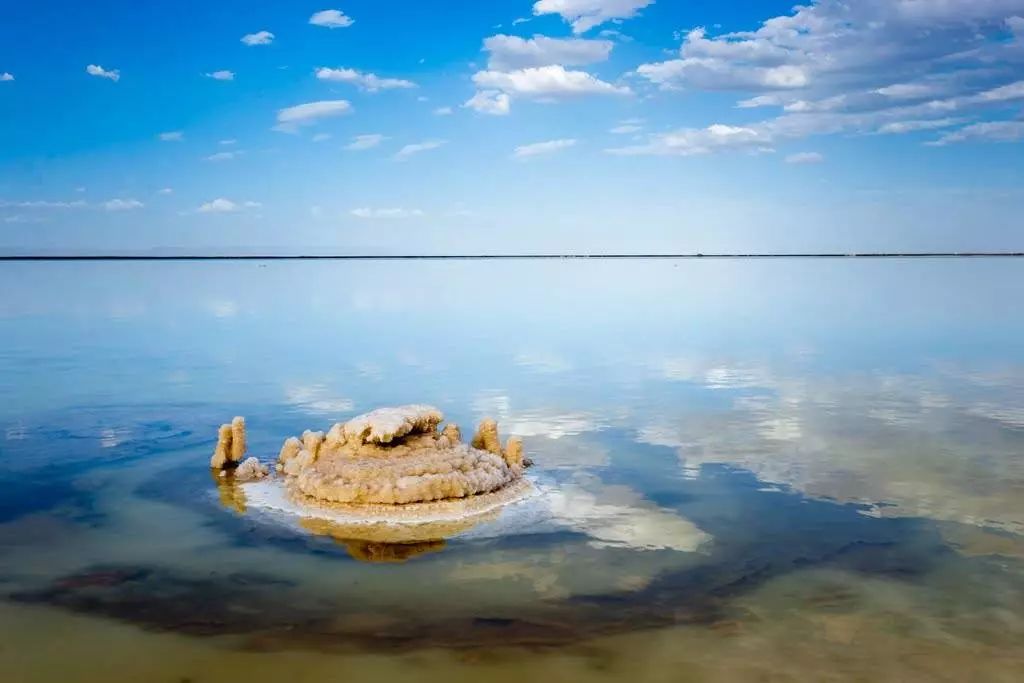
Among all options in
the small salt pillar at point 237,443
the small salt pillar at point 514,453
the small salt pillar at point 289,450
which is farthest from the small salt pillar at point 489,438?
the small salt pillar at point 237,443

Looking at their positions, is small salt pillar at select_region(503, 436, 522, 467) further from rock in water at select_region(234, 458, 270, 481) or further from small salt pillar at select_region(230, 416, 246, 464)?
small salt pillar at select_region(230, 416, 246, 464)

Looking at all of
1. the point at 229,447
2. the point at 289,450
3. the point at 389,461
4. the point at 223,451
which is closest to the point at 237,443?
the point at 229,447

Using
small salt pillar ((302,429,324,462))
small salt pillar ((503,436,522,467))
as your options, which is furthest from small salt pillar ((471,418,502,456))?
small salt pillar ((302,429,324,462))

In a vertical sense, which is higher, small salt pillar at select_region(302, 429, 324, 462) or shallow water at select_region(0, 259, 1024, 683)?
small salt pillar at select_region(302, 429, 324, 462)

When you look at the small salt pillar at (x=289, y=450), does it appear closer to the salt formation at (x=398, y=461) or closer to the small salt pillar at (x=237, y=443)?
the salt formation at (x=398, y=461)

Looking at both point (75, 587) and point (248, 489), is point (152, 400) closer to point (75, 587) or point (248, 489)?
point (248, 489)

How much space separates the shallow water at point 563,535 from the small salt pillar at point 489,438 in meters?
0.75

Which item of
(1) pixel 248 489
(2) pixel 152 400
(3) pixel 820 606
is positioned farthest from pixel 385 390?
(3) pixel 820 606

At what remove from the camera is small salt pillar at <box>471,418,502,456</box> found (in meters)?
13.5

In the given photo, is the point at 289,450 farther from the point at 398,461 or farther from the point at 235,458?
the point at 398,461

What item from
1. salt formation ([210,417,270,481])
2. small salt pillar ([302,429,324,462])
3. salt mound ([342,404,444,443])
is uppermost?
salt mound ([342,404,444,443])

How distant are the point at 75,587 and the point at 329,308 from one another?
39.4 metres

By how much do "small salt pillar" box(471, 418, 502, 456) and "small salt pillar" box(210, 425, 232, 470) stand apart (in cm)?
369

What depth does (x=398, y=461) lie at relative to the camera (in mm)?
12031
